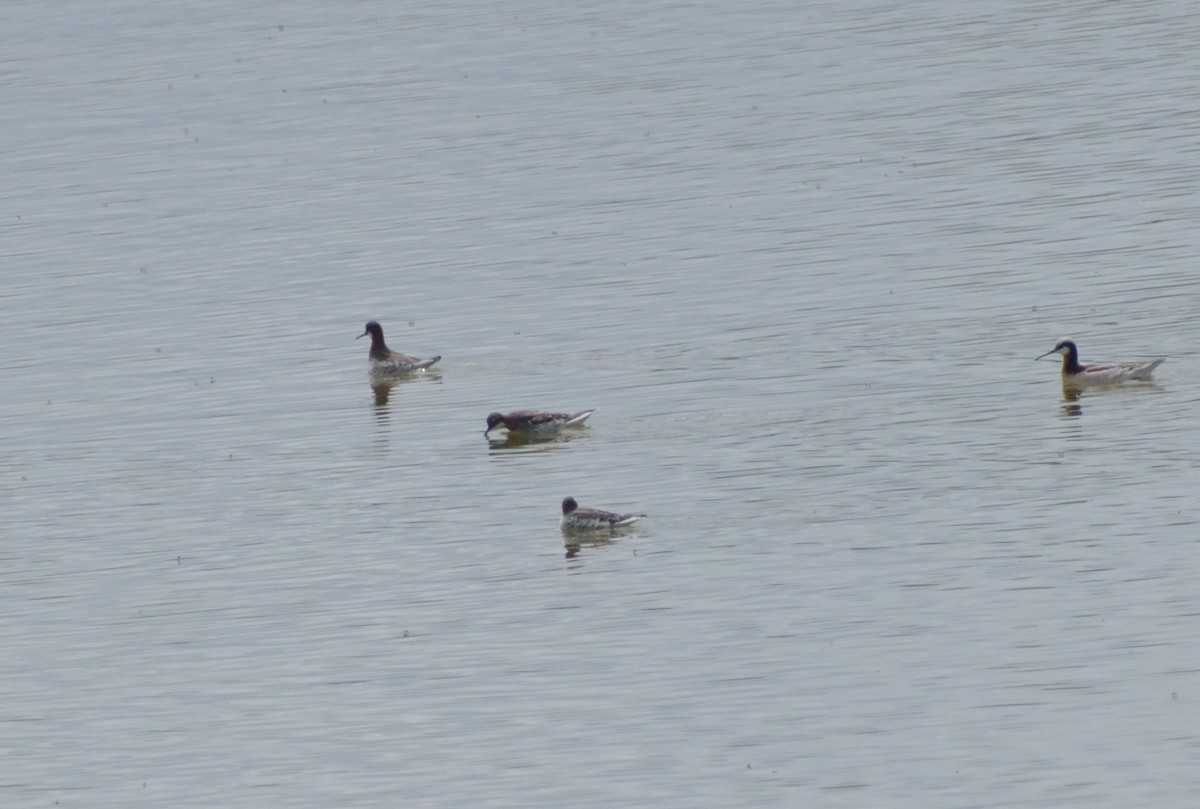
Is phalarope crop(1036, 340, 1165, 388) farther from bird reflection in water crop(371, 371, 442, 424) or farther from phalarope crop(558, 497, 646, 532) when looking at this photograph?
bird reflection in water crop(371, 371, 442, 424)

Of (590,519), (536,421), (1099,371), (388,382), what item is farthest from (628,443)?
(388,382)

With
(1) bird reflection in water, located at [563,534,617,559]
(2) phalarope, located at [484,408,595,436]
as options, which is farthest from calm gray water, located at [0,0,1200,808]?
(2) phalarope, located at [484,408,595,436]

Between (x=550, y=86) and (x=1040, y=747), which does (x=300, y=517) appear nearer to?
(x=1040, y=747)

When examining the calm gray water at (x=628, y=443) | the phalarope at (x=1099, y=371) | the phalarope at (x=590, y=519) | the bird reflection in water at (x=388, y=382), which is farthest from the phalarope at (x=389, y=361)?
the phalarope at (x=1099, y=371)

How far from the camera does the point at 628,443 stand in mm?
26250

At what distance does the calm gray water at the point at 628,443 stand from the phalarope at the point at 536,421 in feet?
0.88

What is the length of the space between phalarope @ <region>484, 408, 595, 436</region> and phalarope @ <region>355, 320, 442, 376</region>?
14.2 ft

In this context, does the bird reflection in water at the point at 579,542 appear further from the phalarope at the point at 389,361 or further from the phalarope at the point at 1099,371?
the phalarope at the point at 389,361

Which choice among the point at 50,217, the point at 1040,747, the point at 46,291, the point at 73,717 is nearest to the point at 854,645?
the point at 1040,747

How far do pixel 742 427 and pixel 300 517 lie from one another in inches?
198

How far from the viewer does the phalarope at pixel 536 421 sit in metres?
26.5

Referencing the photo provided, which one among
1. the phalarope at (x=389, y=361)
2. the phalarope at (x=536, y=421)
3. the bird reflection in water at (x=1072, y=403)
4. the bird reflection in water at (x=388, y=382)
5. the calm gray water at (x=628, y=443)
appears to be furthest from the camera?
the phalarope at (x=389, y=361)

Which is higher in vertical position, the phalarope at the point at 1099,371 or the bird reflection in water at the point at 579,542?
the phalarope at the point at 1099,371

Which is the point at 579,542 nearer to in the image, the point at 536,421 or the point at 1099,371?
the point at 536,421
